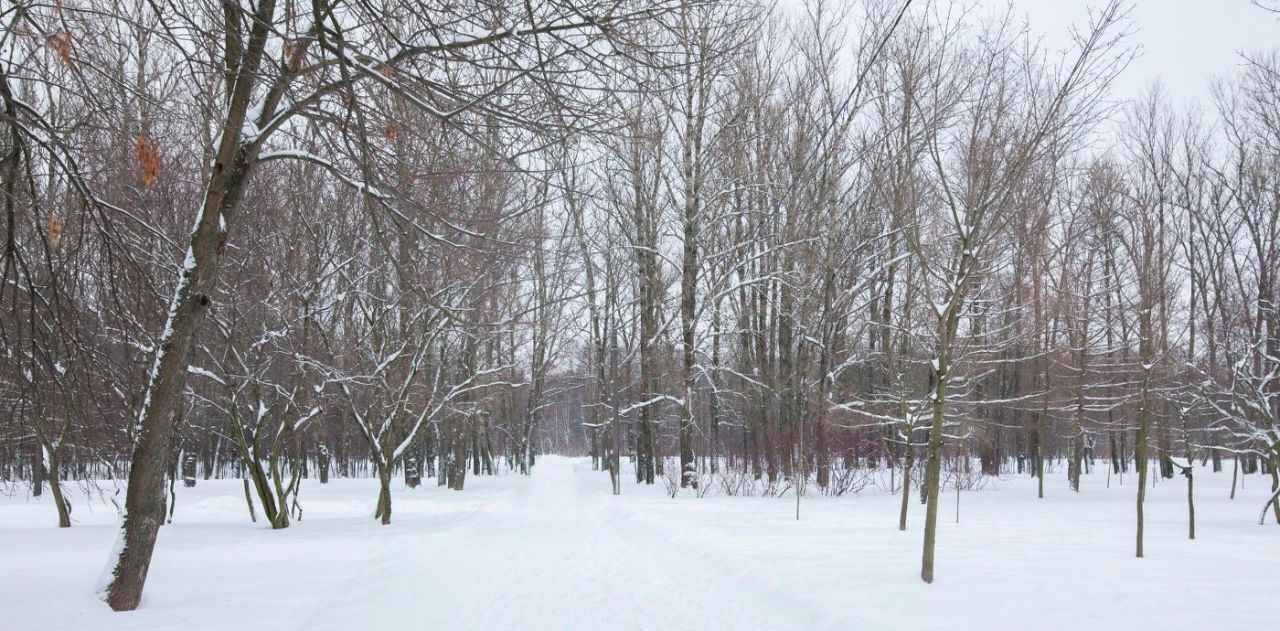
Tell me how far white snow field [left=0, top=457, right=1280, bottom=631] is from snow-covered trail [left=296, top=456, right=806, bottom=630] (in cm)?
3

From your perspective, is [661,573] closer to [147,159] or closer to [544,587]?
[544,587]

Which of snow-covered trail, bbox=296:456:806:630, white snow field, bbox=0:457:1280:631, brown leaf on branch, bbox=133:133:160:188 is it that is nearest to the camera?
brown leaf on branch, bbox=133:133:160:188

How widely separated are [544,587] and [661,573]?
1.40 meters

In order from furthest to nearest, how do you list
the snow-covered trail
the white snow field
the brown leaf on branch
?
the snow-covered trail
the white snow field
the brown leaf on branch

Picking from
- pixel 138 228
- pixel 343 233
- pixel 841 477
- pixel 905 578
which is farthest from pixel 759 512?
pixel 138 228

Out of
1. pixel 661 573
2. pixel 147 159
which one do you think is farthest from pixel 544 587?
pixel 147 159

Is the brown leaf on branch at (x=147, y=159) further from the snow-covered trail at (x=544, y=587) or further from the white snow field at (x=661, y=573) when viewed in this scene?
the snow-covered trail at (x=544, y=587)

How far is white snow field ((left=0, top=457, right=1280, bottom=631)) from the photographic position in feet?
19.0

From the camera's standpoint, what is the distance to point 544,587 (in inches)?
304

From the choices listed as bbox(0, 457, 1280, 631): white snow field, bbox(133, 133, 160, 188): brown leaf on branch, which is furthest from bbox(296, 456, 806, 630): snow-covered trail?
bbox(133, 133, 160, 188): brown leaf on branch

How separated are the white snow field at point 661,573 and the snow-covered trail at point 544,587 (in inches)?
1.4

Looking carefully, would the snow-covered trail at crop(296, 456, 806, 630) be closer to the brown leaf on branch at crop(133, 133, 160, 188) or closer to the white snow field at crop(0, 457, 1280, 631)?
the white snow field at crop(0, 457, 1280, 631)

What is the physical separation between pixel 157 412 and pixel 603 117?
4127 mm

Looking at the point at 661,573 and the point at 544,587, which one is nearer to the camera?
the point at 544,587
